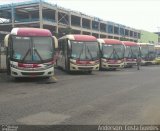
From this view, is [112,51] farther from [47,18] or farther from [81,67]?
[47,18]

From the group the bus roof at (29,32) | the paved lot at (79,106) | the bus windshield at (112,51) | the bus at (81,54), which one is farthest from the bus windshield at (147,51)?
the paved lot at (79,106)

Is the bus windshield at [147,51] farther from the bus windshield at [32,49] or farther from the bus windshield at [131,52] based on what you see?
the bus windshield at [32,49]

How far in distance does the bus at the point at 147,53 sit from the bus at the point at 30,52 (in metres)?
25.7

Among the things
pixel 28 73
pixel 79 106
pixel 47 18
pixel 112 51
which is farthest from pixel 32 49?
pixel 47 18

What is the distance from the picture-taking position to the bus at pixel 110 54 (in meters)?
32.7

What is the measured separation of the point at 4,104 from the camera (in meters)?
12.0

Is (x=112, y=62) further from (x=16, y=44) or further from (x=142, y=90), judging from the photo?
(x=142, y=90)

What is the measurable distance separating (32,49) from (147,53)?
27496 mm

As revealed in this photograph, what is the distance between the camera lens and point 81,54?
27281 millimetres

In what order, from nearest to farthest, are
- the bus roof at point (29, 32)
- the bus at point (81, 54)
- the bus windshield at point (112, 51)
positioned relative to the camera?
the bus roof at point (29, 32)
the bus at point (81, 54)
the bus windshield at point (112, 51)

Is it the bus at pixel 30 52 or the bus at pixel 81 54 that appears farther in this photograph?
the bus at pixel 81 54

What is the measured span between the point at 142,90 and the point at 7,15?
211ft

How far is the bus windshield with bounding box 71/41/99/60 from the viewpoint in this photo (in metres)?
27.3

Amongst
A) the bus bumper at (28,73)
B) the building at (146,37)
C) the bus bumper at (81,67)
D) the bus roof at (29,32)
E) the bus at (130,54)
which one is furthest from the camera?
the building at (146,37)
